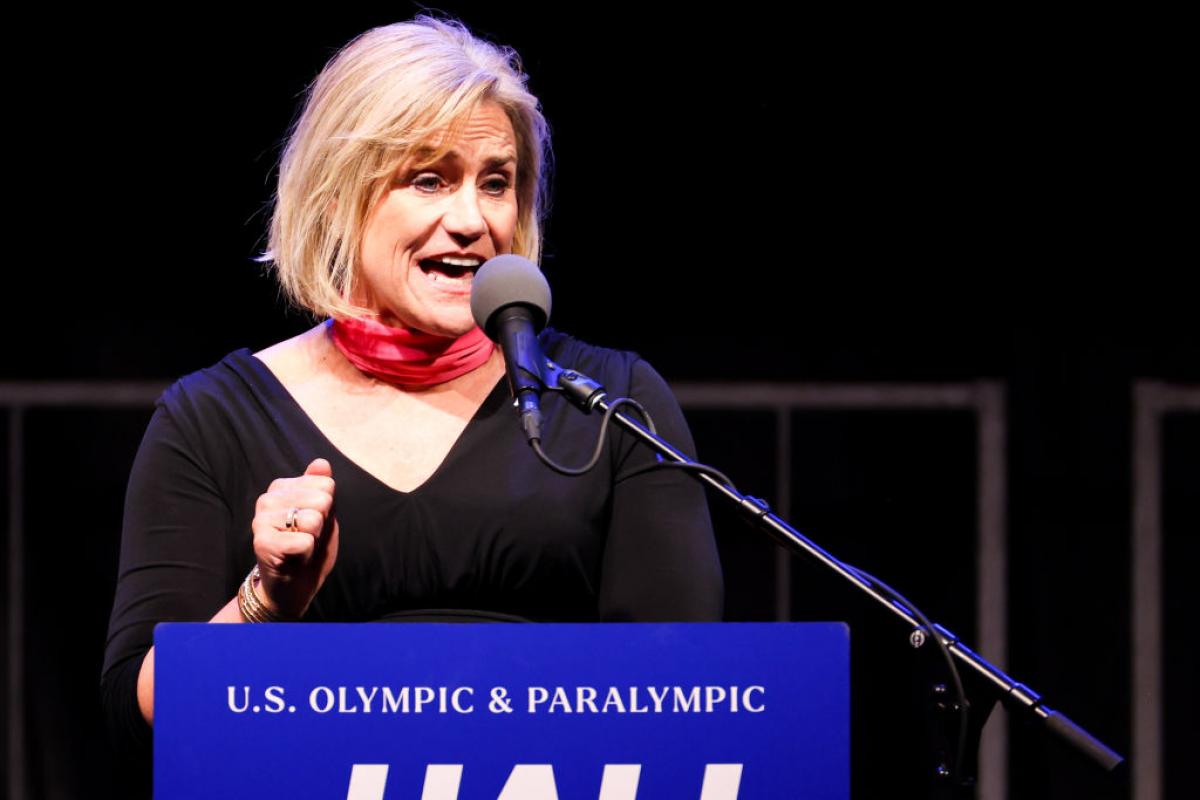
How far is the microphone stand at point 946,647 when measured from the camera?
1.18m

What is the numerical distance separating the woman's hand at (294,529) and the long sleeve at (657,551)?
1.58 ft

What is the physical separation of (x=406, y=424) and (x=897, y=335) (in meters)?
1.88

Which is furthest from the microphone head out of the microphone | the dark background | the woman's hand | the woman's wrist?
the dark background

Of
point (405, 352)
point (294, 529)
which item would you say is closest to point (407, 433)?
point (405, 352)

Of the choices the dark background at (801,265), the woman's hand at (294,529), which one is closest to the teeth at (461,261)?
the woman's hand at (294,529)

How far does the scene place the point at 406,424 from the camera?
5.82 feet

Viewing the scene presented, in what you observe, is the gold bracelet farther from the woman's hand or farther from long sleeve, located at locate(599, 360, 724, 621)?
long sleeve, located at locate(599, 360, 724, 621)

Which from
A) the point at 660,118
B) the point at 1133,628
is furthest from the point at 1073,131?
the point at 1133,628

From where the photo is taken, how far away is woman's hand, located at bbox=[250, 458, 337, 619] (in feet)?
4.15

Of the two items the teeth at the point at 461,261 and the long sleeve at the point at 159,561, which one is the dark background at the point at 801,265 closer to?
the teeth at the point at 461,261

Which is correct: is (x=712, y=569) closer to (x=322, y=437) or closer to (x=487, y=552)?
(x=487, y=552)

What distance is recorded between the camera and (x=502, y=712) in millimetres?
1182

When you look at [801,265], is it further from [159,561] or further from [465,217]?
[159,561]

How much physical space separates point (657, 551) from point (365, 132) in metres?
0.59
